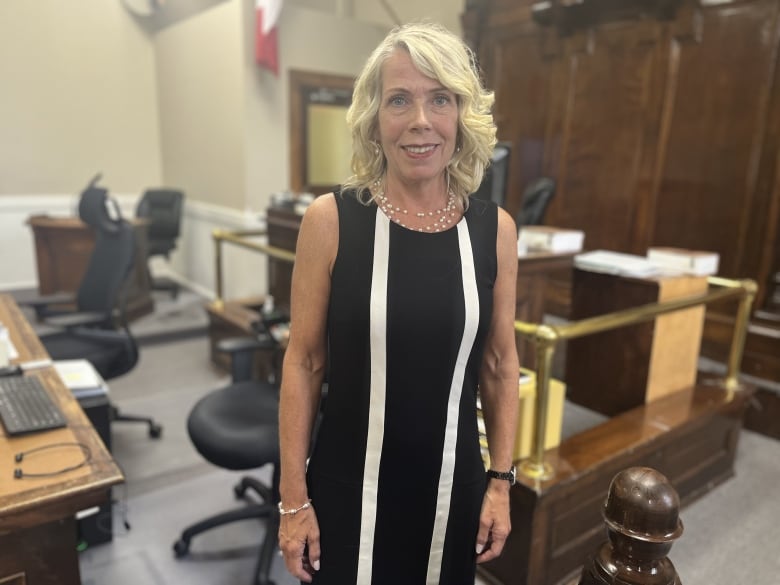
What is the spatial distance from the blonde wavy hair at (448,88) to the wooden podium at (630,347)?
148 cm

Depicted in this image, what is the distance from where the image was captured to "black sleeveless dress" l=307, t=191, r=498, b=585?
94 centimetres

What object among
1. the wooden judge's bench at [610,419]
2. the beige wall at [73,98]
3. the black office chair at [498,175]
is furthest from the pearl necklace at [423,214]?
the beige wall at [73,98]

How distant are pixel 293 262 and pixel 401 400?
192cm

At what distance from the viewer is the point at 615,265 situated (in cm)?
234

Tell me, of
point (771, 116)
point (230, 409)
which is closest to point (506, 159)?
point (230, 409)

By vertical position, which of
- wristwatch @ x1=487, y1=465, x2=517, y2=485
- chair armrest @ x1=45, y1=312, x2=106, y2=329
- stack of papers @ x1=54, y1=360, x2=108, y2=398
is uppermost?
wristwatch @ x1=487, y1=465, x2=517, y2=485

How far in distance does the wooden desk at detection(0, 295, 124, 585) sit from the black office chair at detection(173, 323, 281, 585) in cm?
45

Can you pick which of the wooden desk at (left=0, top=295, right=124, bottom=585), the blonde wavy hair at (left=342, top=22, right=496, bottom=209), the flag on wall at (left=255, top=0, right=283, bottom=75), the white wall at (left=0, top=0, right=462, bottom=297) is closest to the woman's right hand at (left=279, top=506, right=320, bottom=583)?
the wooden desk at (left=0, top=295, right=124, bottom=585)

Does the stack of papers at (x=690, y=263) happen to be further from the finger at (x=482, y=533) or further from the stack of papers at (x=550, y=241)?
Result: the finger at (x=482, y=533)

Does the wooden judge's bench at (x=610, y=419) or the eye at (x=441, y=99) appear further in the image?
the wooden judge's bench at (x=610, y=419)

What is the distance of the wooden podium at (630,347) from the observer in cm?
227

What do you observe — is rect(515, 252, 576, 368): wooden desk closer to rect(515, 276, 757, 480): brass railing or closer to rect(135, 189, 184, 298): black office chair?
rect(515, 276, 757, 480): brass railing

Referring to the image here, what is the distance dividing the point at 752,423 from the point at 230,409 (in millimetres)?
2661

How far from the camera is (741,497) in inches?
94.0
